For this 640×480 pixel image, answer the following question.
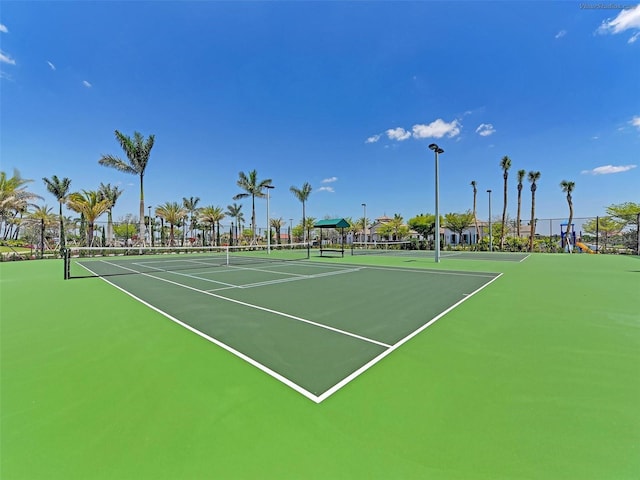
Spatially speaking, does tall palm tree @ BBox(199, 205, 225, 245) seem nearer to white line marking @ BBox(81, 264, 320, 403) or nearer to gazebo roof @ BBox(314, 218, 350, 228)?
gazebo roof @ BBox(314, 218, 350, 228)

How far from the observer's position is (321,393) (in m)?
2.72

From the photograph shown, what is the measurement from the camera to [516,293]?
7480mm

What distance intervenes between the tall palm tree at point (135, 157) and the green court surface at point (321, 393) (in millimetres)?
25474

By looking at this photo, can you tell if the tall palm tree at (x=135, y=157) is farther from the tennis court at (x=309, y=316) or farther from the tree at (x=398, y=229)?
the tree at (x=398, y=229)

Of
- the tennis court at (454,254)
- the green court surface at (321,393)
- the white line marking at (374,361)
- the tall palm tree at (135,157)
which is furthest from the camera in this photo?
the tall palm tree at (135,157)

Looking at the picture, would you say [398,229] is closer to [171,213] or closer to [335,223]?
[335,223]

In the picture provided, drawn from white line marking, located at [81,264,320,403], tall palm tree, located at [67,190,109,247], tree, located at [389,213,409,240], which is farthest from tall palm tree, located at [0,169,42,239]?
tree, located at [389,213,409,240]

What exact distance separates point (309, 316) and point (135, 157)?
2949cm

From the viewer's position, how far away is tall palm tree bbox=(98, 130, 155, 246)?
87.9 feet

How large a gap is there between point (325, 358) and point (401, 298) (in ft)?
12.6

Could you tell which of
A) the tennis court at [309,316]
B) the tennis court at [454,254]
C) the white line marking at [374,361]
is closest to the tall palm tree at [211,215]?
the tennis court at [454,254]

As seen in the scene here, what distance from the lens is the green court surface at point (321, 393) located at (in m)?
1.91

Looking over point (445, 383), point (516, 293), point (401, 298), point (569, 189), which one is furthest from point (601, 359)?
point (569, 189)

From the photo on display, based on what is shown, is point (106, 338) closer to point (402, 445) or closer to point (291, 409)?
point (291, 409)
